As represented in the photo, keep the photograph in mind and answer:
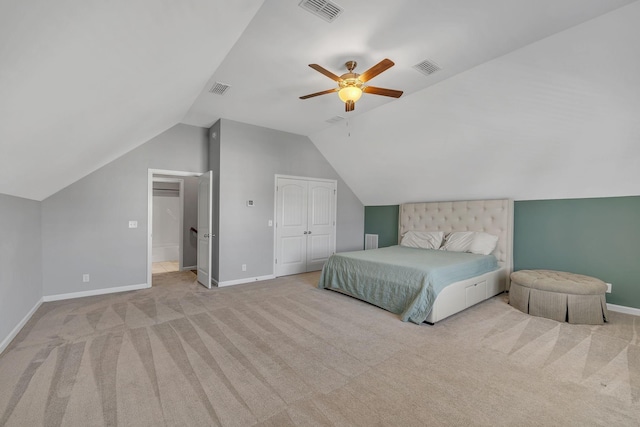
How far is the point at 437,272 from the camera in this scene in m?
3.13

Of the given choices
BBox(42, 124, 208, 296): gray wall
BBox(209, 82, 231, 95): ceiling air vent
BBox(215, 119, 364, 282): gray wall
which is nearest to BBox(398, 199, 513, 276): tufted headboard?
BBox(215, 119, 364, 282): gray wall

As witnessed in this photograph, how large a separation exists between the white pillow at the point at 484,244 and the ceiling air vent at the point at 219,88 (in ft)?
14.5

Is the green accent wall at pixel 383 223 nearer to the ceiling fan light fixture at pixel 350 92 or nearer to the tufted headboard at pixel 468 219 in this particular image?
the tufted headboard at pixel 468 219

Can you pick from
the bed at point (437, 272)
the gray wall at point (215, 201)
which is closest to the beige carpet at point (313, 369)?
the bed at point (437, 272)

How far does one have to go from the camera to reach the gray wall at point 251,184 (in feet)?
15.2

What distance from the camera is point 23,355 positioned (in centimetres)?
234

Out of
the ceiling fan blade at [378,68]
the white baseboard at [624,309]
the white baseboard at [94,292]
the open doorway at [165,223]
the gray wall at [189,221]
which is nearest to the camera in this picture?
the ceiling fan blade at [378,68]

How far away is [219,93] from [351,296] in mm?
3466

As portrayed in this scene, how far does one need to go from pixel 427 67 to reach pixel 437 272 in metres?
2.35

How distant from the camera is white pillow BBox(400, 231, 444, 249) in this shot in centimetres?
493

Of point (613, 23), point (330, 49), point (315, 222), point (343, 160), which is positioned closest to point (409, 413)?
point (330, 49)

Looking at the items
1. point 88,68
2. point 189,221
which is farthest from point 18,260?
point 189,221

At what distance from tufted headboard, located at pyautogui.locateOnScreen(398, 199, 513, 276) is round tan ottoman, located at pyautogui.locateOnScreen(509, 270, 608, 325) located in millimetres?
886

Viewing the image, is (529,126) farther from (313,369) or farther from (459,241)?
(313,369)
